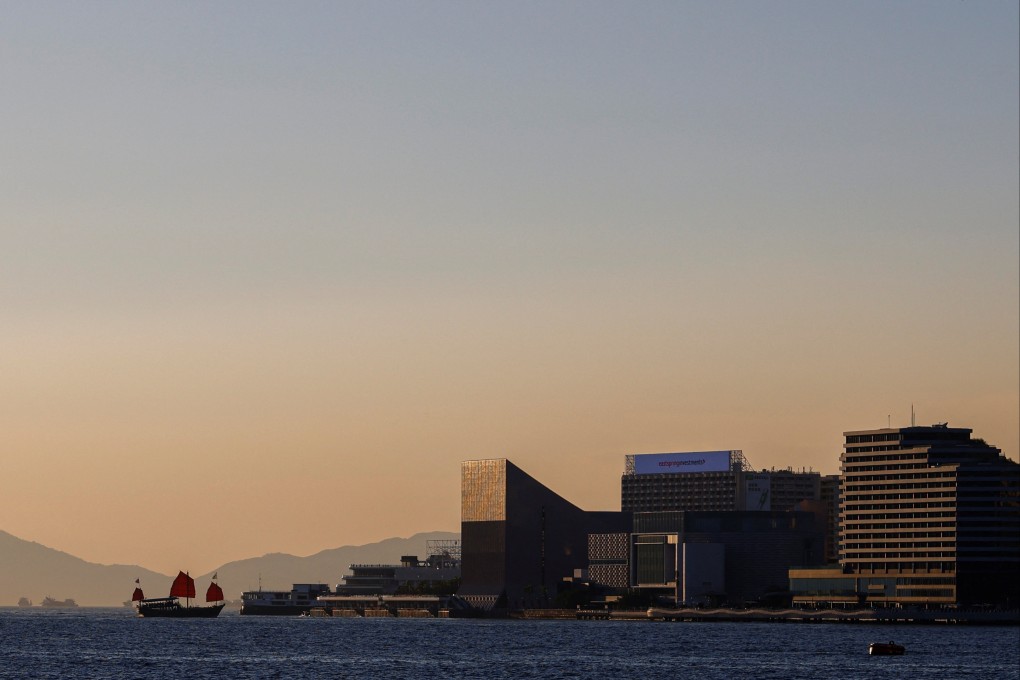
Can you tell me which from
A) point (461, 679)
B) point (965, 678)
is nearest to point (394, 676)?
point (461, 679)

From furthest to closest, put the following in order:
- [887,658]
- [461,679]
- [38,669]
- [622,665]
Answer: [887,658] → [622,665] → [38,669] → [461,679]

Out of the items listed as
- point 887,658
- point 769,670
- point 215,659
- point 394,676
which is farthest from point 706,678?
point 215,659

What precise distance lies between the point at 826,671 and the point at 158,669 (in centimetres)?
5707

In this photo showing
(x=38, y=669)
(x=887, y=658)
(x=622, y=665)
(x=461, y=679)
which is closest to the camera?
(x=461, y=679)

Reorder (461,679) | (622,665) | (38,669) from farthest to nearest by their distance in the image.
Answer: (622,665) → (38,669) → (461,679)

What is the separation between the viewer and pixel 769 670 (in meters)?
169

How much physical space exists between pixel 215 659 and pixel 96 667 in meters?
19.0

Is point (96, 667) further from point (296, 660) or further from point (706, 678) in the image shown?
point (706, 678)

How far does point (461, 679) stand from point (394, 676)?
7162mm

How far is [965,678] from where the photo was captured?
160m

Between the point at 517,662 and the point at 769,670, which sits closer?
the point at 769,670

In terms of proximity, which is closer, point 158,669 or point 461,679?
point 461,679

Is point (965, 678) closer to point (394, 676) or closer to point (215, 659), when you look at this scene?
point (394, 676)

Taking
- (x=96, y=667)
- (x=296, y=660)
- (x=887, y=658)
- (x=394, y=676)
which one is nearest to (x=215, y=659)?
(x=296, y=660)
